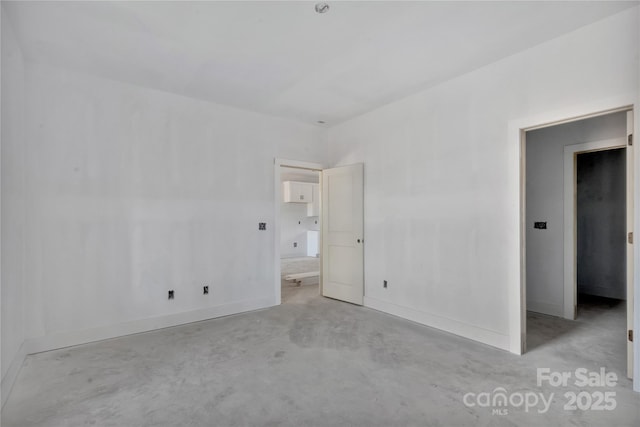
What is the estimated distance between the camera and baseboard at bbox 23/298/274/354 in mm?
3033

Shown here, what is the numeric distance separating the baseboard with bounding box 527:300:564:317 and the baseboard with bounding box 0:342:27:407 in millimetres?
5414

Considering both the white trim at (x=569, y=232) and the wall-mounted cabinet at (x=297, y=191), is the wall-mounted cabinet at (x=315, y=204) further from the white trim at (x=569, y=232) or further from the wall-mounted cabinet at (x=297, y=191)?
the white trim at (x=569, y=232)

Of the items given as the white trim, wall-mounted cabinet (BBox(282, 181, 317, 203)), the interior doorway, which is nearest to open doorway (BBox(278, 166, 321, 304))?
wall-mounted cabinet (BBox(282, 181, 317, 203))

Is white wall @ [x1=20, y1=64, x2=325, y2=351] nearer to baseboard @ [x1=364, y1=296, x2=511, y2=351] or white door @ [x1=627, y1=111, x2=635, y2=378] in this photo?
baseboard @ [x1=364, y1=296, x2=511, y2=351]

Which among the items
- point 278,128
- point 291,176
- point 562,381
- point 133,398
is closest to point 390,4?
point 278,128

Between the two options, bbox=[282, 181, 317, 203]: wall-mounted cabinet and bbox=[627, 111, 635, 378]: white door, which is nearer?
bbox=[627, 111, 635, 378]: white door

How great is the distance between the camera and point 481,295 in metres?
3.19

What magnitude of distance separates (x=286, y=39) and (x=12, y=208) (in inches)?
103

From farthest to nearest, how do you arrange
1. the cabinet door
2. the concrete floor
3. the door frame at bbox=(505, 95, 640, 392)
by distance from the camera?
the cabinet door → the door frame at bbox=(505, 95, 640, 392) → the concrete floor

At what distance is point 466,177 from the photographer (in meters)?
3.32

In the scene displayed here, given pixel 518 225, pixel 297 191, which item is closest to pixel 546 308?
pixel 518 225

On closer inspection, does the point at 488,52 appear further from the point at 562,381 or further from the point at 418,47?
the point at 562,381

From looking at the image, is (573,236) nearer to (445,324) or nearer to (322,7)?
(445,324)

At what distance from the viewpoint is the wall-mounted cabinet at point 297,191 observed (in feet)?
31.3
